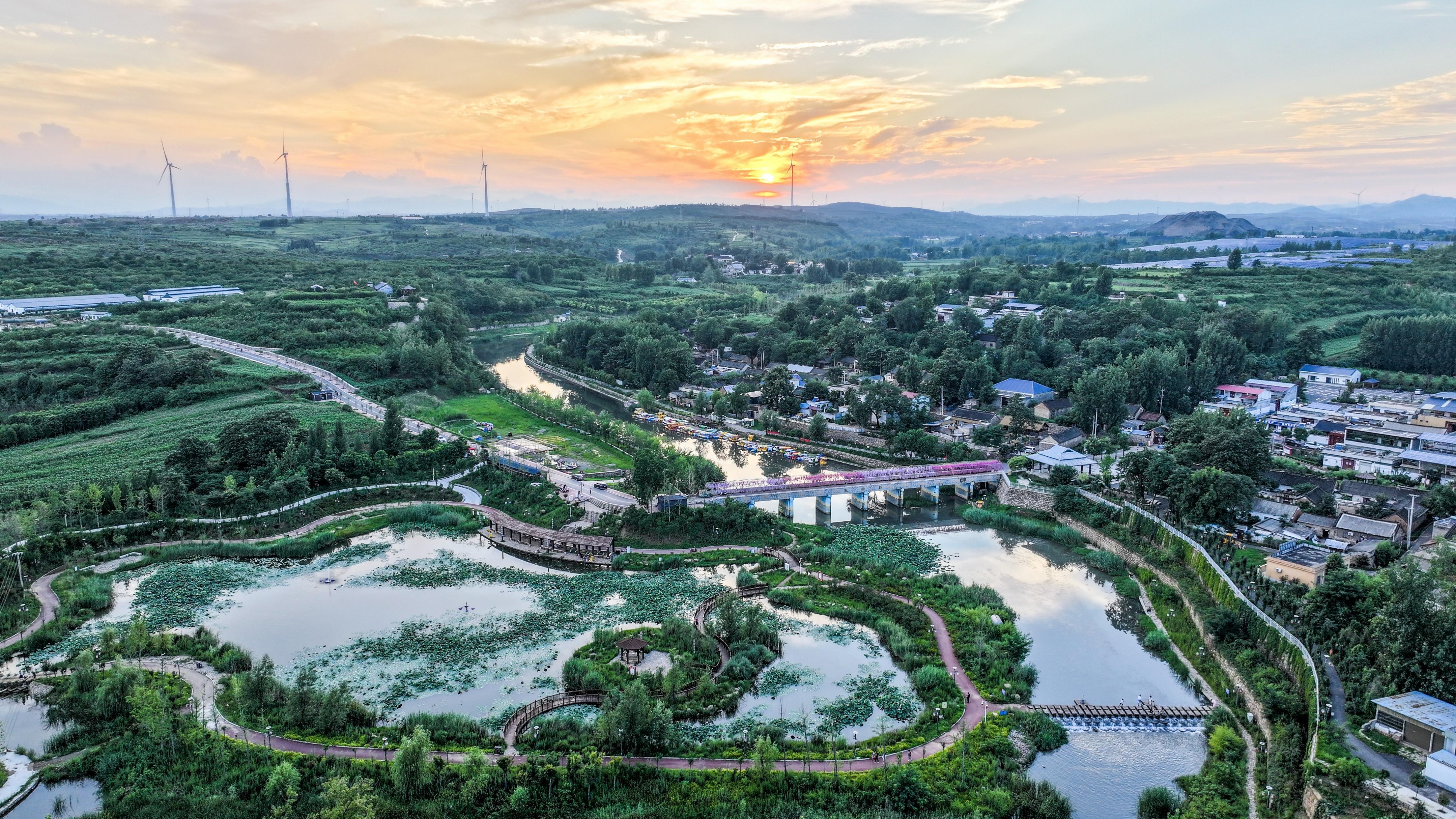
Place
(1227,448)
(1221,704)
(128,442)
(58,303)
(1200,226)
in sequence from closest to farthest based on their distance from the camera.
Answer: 1. (1221,704)
2. (1227,448)
3. (128,442)
4. (58,303)
5. (1200,226)

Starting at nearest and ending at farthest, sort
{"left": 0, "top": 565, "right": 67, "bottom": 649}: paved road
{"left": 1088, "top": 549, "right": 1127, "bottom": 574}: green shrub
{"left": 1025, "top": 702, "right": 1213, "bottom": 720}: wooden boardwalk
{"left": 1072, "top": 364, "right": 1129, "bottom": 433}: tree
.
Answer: {"left": 1025, "top": 702, "right": 1213, "bottom": 720}: wooden boardwalk → {"left": 0, "top": 565, "right": 67, "bottom": 649}: paved road → {"left": 1088, "top": 549, "right": 1127, "bottom": 574}: green shrub → {"left": 1072, "top": 364, "right": 1129, "bottom": 433}: tree

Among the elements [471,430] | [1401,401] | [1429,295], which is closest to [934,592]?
[471,430]

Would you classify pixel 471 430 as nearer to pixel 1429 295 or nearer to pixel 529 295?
pixel 529 295

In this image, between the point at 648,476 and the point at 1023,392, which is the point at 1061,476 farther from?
the point at 648,476

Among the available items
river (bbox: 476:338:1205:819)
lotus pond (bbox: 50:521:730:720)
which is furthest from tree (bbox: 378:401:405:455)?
river (bbox: 476:338:1205:819)

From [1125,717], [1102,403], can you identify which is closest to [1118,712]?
[1125,717]

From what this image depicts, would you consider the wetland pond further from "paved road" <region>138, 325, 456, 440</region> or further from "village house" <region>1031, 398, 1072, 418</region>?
"paved road" <region>138, 325, 456, 440</region>
